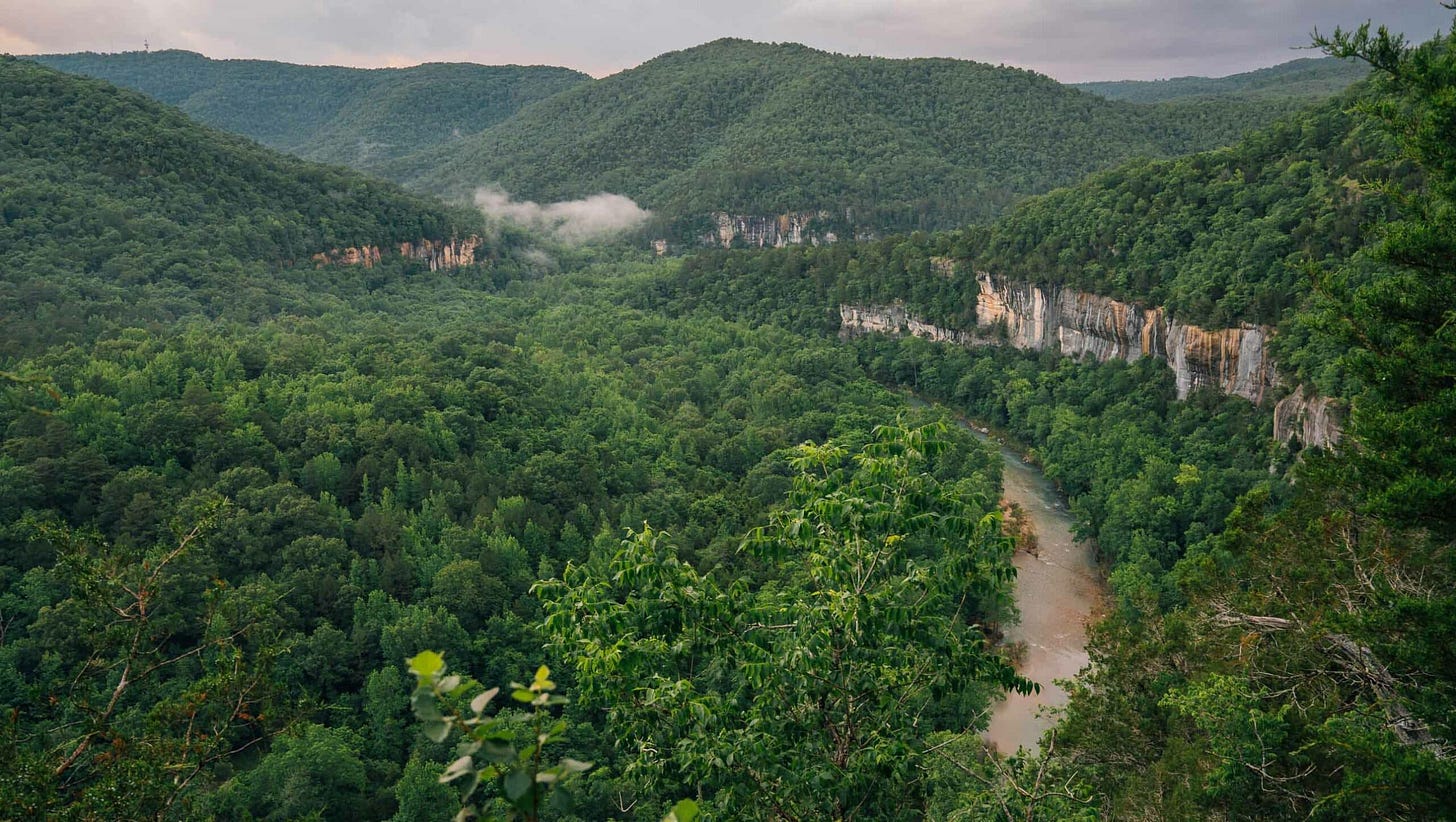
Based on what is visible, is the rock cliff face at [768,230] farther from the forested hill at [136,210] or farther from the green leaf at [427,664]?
the green leaf at [427,664]

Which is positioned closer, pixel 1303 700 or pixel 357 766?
pixel 1303 700

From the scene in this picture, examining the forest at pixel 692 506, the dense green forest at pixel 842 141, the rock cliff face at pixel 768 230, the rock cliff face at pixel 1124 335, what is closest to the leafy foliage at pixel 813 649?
the forest at pixel 692 506

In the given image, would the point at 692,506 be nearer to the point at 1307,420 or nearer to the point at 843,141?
the point at 1307,420

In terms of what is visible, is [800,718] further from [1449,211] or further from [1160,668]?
[1160,668]

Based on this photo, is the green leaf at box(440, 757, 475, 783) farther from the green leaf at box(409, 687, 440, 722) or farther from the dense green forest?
the dense green forest

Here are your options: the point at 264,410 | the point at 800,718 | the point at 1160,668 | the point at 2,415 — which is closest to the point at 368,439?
the point at 264,410

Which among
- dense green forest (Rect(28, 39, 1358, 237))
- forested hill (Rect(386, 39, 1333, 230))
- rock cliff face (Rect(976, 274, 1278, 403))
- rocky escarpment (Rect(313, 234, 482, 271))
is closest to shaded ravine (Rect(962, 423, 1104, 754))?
rock cliff face (Rect(976, 274, 1278, 403))
